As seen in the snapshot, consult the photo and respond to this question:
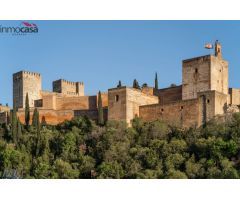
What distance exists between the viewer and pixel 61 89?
132 ft

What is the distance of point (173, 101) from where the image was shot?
1216 inches

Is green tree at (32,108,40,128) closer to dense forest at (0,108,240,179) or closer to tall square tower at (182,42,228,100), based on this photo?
dense forest at (0,108,240,179)

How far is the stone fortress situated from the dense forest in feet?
2.36

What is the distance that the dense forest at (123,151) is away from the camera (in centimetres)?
2539

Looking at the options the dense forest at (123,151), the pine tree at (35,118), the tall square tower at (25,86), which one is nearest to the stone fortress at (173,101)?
the dense forest at (123,151)

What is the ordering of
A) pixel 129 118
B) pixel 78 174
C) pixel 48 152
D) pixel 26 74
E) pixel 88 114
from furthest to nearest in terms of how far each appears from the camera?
pixel 26 74 < pixel 88 114 < pixel 129 118 < pixel 48 152 < pixel 78 174

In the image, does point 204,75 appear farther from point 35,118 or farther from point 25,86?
point 25,86

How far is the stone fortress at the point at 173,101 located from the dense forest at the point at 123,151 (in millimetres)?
720

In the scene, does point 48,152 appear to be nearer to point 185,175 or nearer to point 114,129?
point 114,129

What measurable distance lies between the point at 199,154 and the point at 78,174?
435 cm

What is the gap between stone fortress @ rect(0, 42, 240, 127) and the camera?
96.0 ft

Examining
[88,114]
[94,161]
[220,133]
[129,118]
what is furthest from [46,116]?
[220,133]

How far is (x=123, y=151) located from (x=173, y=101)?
4.27 metres

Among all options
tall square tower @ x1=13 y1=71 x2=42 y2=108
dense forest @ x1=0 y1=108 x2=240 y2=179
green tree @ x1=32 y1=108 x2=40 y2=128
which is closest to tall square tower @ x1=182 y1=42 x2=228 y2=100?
dense forest @ x1=0 y1=108 x2=240 y2=179
